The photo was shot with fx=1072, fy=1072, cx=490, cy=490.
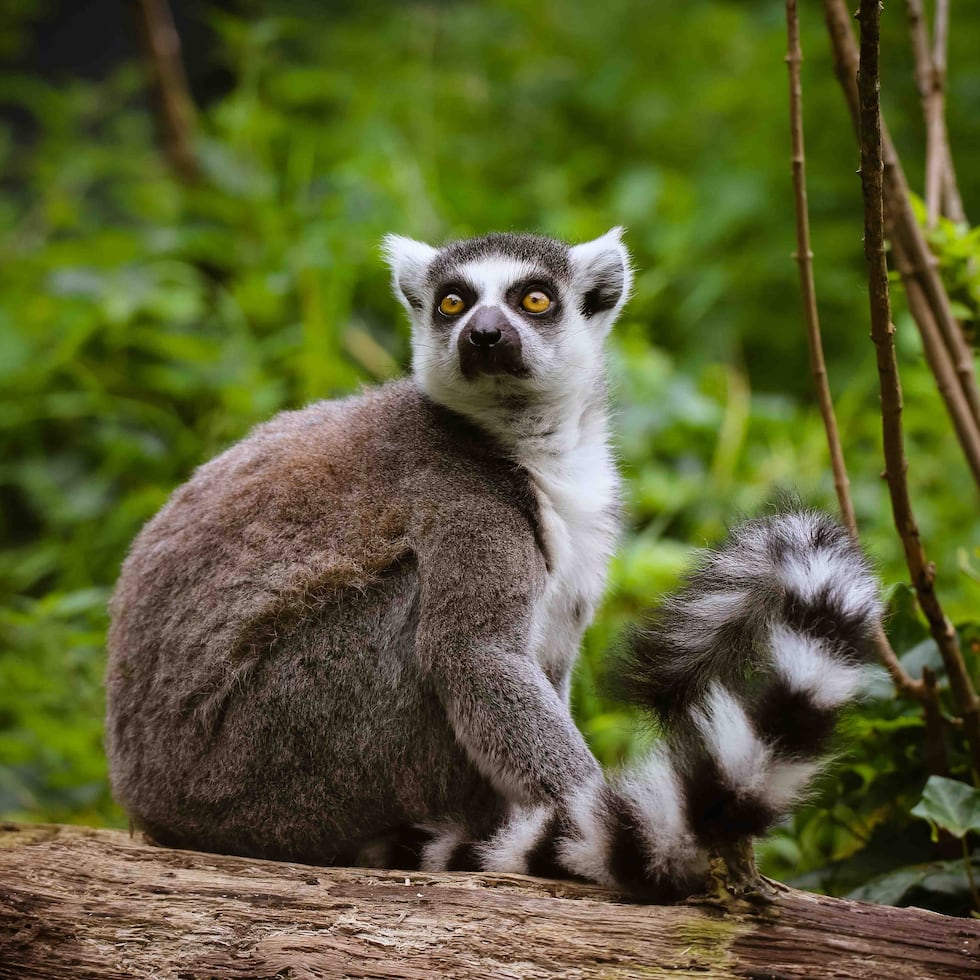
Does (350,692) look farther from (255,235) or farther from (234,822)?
(255,235)

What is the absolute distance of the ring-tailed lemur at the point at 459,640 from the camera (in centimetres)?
210

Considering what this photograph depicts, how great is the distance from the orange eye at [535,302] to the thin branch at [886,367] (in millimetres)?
1019

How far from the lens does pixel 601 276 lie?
3.31 metres

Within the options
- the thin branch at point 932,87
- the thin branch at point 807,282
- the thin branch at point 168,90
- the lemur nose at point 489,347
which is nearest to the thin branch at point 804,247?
the thin branch at point 807,282

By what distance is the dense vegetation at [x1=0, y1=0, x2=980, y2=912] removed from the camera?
523cm

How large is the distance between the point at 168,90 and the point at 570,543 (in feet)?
18.4

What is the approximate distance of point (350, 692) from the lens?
8.56 feet

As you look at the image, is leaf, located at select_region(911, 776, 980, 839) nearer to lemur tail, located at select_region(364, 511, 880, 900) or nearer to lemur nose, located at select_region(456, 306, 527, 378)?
lemur tail, located at select_region(364, 511, 880, 900)

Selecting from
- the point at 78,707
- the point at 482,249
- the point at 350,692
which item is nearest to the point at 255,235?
the point at 78,707

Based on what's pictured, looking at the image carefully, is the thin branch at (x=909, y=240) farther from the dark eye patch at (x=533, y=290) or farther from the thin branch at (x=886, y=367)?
the dark eye patch at (x=533, y=290)

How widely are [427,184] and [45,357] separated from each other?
254 cm

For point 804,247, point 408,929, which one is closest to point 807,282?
point 804,247

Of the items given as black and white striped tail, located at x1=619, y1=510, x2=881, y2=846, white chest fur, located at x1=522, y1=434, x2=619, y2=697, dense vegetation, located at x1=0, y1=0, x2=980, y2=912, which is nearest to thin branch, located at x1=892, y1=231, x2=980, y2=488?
black and white striped tail, located at x1=619, y1=510, x2=881, y2=846

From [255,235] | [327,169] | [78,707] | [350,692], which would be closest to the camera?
[350,692]
